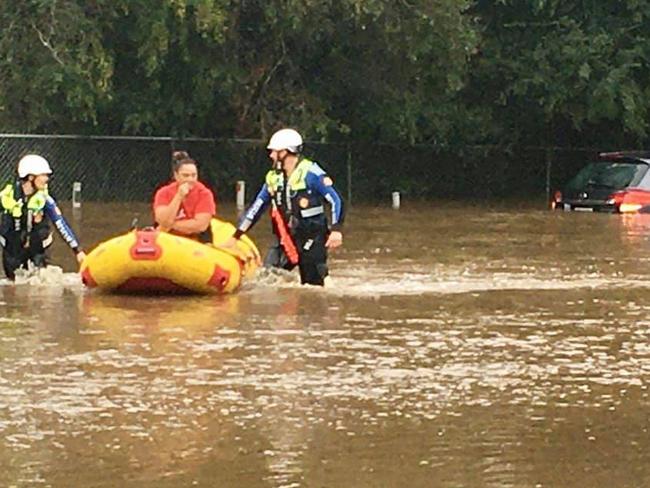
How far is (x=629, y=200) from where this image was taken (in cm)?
3209

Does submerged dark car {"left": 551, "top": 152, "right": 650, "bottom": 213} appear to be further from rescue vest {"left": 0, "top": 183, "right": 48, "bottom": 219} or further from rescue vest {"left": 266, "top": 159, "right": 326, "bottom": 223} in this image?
rescue vest {"left": 0, "top": 183, "right": 48, "bottom": 219}

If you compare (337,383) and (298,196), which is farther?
(298,196)

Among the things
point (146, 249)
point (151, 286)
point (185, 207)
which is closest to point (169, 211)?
point (185, 207)

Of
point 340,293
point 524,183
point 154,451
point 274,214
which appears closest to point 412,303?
point 340,293

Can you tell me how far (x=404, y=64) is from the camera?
120 feet

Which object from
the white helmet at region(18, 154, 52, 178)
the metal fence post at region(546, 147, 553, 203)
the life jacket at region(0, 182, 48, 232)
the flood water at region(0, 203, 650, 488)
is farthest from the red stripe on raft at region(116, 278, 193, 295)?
the metal fence post at region(546, 147, 553, 203)

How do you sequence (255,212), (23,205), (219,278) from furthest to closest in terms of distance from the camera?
(23,205) → (255,212) → (219,278)

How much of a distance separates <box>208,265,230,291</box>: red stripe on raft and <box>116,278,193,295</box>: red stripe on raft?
0.26 meters

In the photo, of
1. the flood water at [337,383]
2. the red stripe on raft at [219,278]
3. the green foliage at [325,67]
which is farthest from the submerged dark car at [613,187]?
the red stripe on raft at [219,278]

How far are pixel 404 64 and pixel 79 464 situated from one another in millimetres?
28328

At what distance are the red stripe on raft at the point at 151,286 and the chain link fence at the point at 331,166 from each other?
18.2m

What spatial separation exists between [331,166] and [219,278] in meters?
21.9

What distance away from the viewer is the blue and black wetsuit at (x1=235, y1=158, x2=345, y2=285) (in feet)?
55.6

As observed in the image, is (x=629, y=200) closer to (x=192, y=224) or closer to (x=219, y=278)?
(x=192, y=224)
